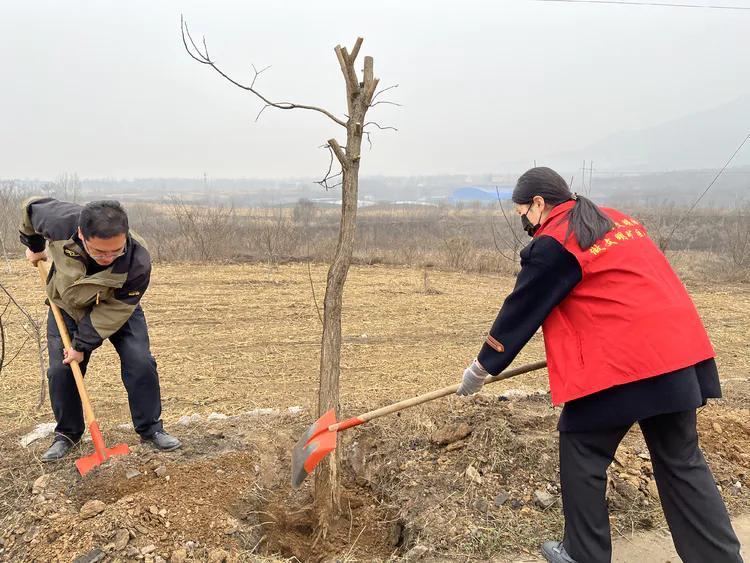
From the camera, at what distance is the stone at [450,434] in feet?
11.0

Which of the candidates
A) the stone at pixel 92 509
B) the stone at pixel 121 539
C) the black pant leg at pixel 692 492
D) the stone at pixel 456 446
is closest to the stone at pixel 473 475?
the stone at pixel 456 446

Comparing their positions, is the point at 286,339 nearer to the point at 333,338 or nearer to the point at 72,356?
the point at 72,356

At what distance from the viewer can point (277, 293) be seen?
9.45 meters

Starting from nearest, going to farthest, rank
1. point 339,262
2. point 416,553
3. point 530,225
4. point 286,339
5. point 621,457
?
point 530,225, point 416,553, point 339,262, point 621,457, point 286,339

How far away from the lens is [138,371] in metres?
3.04

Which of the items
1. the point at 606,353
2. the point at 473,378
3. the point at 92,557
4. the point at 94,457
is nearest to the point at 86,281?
the point at 94,457

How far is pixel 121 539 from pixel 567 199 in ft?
8.08

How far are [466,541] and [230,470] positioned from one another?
4.58 ft

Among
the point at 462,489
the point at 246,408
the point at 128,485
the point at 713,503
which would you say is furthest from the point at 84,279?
the point at 713,503

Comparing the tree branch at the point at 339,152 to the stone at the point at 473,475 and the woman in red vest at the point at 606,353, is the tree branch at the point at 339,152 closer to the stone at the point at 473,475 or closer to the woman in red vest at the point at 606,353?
the woman in red vest at the point at 606,353

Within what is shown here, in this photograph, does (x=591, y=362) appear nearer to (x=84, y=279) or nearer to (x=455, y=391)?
(x=455, y=391)

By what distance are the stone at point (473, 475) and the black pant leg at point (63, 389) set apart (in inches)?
92.8

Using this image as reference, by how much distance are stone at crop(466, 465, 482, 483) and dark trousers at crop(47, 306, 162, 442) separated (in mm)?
1924

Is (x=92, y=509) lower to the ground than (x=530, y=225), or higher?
lower
